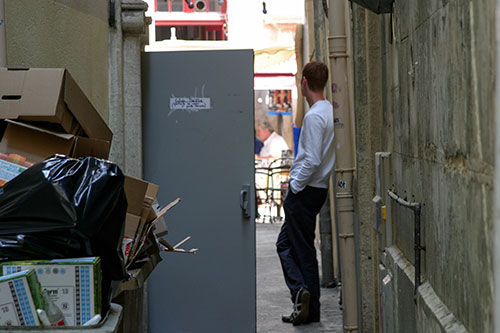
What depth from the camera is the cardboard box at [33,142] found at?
14.3ft

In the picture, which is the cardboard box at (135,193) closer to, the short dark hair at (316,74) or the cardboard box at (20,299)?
the cardboard box at (20,299)

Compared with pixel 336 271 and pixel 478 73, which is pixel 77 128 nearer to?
pixel 478 73

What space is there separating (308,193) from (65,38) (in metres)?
2.35

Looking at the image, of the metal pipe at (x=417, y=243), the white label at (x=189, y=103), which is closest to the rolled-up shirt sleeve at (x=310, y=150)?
the white label at (x=189, y=103)

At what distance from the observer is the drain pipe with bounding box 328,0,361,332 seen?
6324mm

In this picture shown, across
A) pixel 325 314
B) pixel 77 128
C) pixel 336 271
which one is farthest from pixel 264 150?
pixel 77 128

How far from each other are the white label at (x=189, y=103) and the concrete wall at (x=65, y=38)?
0.62 meters

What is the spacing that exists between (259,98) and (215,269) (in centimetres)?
2388

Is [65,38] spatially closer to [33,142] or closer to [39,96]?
[39,96]

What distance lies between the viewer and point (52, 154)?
14.5 feet

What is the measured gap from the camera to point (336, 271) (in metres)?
9.91

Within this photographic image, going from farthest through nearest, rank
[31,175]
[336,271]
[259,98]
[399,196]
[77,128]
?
1. [259,98]
2. [336,271]
3. [77,128]
4. [399,196]
5. [31,175]

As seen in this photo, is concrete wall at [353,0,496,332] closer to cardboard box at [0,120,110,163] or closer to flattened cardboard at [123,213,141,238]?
flattened cardboard at [123,213,141,238]

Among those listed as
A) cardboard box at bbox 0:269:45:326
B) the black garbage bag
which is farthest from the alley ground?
cardboard box at bbox 0:269:45:326
